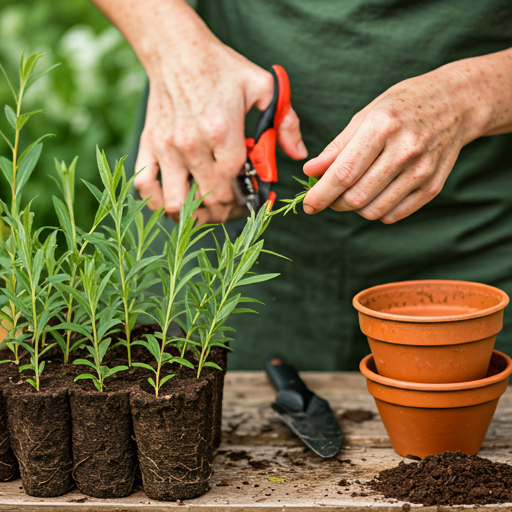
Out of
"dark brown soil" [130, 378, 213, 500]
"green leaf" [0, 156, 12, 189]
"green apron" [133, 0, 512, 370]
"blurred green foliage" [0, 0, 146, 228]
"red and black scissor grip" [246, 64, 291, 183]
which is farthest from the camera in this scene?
"blurred green foliage" [0, 0, 146, 228]

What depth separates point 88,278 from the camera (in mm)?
884

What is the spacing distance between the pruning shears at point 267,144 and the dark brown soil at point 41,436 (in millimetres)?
569

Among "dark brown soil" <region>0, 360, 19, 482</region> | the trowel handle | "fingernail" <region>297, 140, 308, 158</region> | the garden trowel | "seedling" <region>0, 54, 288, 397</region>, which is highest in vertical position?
"fingernail" <region>297, 140, 308, 158</region>

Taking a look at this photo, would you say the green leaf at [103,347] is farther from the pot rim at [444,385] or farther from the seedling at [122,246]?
the pot rim at [444,385]

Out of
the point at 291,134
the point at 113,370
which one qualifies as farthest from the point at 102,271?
the point at 291,134

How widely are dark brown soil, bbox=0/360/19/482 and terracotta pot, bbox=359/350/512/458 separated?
2.02ft

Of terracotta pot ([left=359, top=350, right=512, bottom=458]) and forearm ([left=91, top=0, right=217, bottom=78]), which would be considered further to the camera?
forearm ([left=91, top=0, right=217, bottom=78])

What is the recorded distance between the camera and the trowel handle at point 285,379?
123 cm

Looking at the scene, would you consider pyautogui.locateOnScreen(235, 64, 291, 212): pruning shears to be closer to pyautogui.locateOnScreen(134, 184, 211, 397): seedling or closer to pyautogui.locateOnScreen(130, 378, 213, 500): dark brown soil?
pyautogui.locateOnScreen(134, 184, 211, 397): seedling

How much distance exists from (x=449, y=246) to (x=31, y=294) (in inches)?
43.5

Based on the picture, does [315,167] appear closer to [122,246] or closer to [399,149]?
[399,149]

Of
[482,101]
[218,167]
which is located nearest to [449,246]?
[482,101]

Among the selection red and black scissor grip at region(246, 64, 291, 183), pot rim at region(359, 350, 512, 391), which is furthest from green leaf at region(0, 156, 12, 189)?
pot rim at region(359, 350, 512, 391)

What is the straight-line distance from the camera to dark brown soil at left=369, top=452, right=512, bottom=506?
854mm
